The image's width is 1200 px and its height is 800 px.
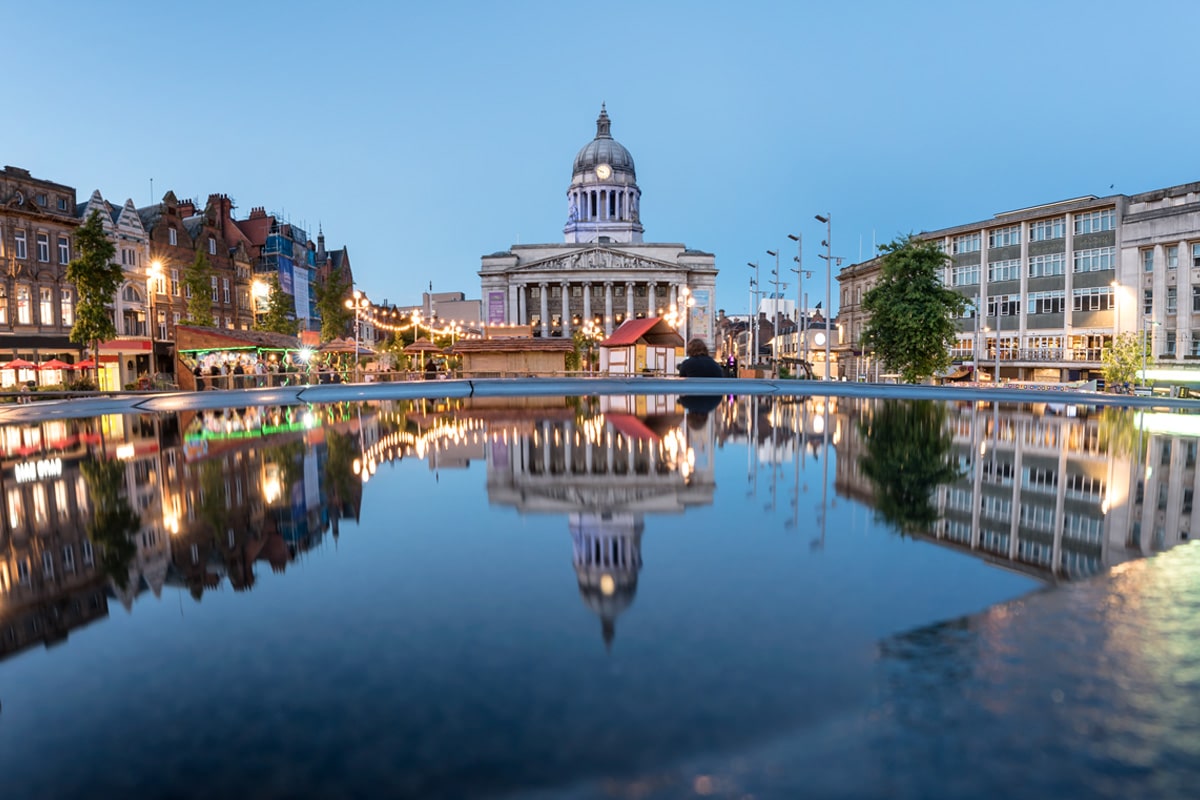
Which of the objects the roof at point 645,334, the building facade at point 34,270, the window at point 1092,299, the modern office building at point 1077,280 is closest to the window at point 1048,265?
the modern office building at point 1077,280

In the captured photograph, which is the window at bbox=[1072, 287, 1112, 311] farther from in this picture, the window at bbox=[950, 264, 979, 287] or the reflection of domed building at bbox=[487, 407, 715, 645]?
the reflection of domed building at bbox=[487, 407, 715, 645]

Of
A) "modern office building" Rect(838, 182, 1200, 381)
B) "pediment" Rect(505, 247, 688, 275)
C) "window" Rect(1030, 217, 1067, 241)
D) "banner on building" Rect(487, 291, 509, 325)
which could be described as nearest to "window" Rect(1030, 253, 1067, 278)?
"modern office building" Rect(838, 182, 1200, 381)

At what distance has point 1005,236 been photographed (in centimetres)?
6562

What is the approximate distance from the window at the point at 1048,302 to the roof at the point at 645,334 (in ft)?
121

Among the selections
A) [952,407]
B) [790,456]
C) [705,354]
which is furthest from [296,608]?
[705,354]

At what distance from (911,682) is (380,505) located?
18.7 feet

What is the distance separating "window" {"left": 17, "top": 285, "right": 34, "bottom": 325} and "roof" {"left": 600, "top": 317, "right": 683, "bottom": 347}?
3215cm

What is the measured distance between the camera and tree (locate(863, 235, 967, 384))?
34062 millimetres

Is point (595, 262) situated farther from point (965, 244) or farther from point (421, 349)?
point (421, 349)

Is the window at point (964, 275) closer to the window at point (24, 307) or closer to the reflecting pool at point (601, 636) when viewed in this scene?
the reflecting pool at point (601, 636)

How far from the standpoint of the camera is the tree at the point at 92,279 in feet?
113

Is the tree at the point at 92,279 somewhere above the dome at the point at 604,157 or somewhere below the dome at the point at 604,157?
below

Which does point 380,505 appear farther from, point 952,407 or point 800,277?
point 800,277

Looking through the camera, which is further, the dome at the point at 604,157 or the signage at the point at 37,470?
the dome at the point at 604,157
